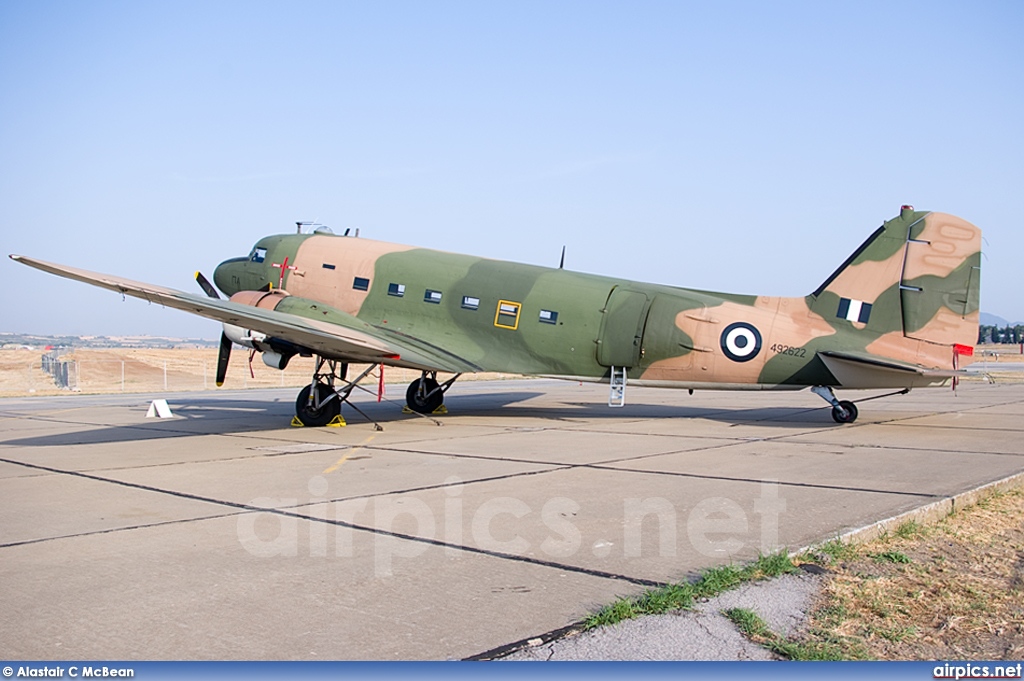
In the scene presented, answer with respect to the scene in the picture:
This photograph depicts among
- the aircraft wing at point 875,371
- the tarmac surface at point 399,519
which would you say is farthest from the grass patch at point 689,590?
the aircraft wing at point 875,371

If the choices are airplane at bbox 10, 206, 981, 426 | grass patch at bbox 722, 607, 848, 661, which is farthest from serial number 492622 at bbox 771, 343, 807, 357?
grass patch at bbox 722, 607, 848, 661

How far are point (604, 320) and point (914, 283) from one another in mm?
6058

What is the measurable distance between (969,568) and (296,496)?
6.58 metres

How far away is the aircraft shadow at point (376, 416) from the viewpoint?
53.7 ft

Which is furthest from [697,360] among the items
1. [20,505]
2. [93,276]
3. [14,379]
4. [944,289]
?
[14,379]

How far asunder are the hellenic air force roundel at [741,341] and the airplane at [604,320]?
0.02 meters

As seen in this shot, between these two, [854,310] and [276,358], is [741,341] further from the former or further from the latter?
[276,358]

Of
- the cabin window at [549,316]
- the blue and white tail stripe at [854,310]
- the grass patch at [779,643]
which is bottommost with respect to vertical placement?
the grass patch at [779,643]

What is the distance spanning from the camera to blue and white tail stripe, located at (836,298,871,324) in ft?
Answer: 54.6

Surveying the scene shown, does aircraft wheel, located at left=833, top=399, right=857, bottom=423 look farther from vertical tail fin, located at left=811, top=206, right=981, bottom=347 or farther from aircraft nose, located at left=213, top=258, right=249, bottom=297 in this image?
aircraft nose, located at left=213, top=258, right=249, bottom=297

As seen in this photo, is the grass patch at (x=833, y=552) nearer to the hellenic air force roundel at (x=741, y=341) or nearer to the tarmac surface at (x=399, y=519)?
the tarmac surface at (x=399, y=519)

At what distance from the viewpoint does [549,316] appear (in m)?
18.2

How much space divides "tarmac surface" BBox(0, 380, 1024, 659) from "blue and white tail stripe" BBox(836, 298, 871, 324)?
7.12 feet

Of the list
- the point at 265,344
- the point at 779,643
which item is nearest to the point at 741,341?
the point at 265,344
